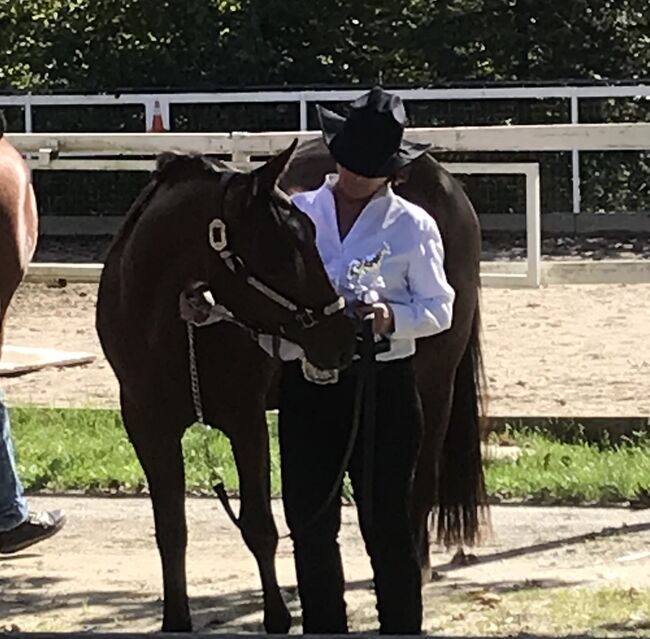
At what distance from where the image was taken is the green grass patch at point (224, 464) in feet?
24.2

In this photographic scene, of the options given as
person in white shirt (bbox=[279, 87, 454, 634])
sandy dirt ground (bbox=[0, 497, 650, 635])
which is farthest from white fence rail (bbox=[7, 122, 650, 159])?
person in white shirt (bbox=[279, 87, 454, 634])

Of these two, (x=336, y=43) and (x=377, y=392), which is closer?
(x=377, y=392)

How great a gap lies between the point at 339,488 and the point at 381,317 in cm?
49

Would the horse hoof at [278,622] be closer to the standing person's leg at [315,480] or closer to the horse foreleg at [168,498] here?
the horse foreleg at [168,498]

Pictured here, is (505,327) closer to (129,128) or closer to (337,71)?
(129,128)

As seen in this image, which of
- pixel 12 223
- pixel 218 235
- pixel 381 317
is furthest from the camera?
pixel 12 223

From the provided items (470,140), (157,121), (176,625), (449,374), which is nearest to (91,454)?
(470,140)

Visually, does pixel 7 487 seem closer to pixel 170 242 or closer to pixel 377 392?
pixel 170 242

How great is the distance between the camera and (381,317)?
4.39m

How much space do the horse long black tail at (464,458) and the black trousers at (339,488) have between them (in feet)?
5.36

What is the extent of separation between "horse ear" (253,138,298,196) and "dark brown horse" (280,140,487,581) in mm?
1146

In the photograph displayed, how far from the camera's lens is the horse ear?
4654 mm

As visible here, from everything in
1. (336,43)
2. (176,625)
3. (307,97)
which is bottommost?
(176,625)

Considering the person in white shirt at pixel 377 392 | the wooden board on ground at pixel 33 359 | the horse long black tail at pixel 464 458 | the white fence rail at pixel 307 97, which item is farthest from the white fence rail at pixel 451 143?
the white fence rail at pixel 307 97
